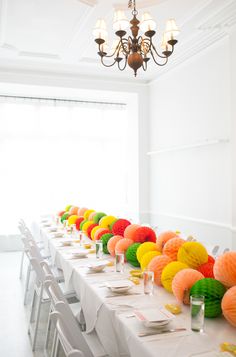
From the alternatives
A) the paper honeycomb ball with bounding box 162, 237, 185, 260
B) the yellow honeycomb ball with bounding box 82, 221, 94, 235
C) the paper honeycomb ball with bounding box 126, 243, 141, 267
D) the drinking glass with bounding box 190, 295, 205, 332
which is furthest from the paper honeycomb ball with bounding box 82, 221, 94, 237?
the drinking glass with bounding box 190, 295, 205, 332

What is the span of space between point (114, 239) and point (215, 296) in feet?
4.78

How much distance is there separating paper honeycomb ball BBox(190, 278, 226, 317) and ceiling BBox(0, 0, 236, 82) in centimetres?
344

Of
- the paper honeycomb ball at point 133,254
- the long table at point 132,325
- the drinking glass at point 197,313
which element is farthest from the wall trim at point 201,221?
the drinking glass at point 197,313

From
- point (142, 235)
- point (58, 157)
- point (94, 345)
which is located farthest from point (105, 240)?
point (58, 157)

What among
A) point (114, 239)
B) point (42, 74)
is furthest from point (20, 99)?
point (114, 239)

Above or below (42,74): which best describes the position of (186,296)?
below

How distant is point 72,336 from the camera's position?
1628 mm

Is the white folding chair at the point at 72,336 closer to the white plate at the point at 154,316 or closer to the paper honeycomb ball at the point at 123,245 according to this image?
the white plate at the point at 154,316

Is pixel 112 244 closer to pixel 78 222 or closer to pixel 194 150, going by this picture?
pixel 78 222

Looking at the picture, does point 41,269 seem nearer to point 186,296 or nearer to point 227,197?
point 186,296

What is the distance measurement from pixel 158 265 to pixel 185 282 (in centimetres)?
39

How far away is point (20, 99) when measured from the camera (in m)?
7.23

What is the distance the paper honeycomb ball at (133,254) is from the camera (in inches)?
105

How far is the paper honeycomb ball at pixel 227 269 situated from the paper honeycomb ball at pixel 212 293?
3cm
